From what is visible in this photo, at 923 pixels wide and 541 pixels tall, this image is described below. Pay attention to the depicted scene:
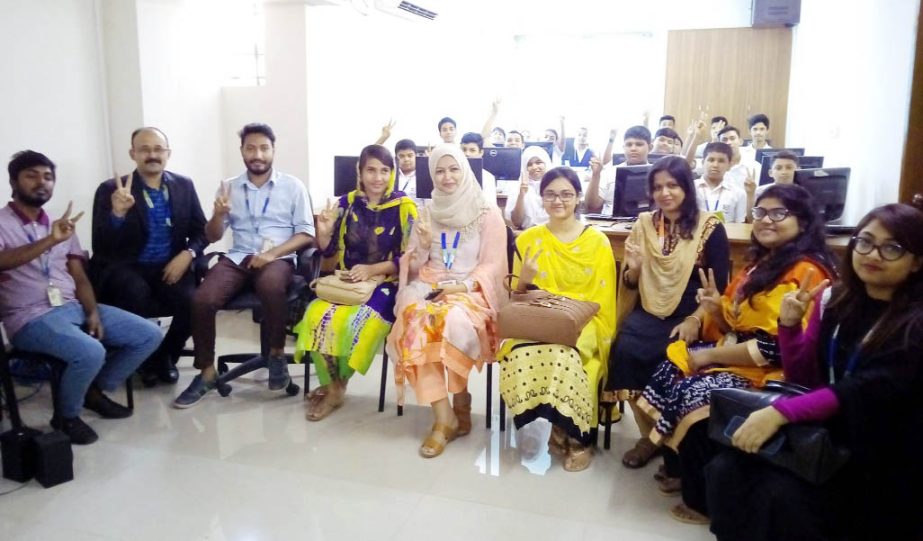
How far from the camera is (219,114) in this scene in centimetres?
508

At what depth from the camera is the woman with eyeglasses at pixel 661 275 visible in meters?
2.56

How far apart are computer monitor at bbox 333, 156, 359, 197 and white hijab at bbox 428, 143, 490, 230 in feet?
4.37

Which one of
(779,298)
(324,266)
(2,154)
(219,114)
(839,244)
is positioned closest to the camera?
(779,298)

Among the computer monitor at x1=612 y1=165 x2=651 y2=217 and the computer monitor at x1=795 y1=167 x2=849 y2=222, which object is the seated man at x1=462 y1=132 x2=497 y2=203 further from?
the computer monitor at x1=795 y1=167 x2=849 y2=222

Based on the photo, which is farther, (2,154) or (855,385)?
(2,154)

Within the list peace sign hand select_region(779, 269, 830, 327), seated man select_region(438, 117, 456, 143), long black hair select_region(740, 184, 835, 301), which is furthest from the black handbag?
seated man select_region(438, 117, 456, 143)

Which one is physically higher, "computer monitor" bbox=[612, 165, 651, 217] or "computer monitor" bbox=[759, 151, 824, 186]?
"computer monitor" bbox=[759, 151, 824, 186]

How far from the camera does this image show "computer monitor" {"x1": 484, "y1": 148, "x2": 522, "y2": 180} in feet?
15.9

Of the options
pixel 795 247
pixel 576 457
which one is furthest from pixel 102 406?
pixel 795 247

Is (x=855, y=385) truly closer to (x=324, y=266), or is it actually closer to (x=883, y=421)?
(x=883, y=421)

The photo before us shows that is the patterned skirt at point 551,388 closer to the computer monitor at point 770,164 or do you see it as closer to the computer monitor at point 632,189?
the computer monitor at point 632,189

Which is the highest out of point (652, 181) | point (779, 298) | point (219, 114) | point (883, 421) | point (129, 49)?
point (129, 49)

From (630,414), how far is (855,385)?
1.54 metres

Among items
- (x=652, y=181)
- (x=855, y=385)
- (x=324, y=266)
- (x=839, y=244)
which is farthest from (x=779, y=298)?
(x=324, y=266)
